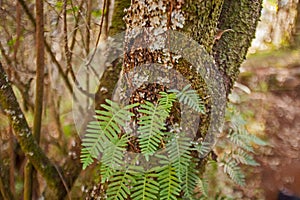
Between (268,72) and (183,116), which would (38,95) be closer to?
(183,116)

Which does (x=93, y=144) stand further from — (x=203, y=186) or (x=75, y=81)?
(x=75, y=81)

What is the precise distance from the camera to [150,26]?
0.84 metres

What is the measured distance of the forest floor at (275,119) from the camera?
2768 mm

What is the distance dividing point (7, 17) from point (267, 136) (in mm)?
2243

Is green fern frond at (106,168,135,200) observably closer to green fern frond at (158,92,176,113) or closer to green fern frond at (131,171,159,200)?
green fern frond at (131,171,159,200)

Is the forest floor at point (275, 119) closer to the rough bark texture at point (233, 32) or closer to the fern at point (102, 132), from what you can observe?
the rough bark texture at point (233, 32)

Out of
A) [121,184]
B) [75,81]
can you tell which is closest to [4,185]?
[75,81]

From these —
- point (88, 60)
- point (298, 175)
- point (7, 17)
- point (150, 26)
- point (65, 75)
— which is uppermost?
point (150, 26)

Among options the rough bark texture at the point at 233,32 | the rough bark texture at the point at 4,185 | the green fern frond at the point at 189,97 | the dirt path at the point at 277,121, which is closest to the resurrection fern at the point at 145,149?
the green fern frond at the point at 189,97

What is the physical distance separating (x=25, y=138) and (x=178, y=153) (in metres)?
0.48

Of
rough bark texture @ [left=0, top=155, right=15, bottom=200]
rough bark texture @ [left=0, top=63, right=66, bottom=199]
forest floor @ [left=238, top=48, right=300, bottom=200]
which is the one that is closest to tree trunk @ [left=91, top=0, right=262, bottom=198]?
rough bark texture @ [left=0, top=63, right=66, bottom=199]

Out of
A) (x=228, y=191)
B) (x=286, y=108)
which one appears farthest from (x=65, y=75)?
(x=286, y=108)

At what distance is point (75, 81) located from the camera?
5.23 ft

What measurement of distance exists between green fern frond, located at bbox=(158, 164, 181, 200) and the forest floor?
6.03 ft
